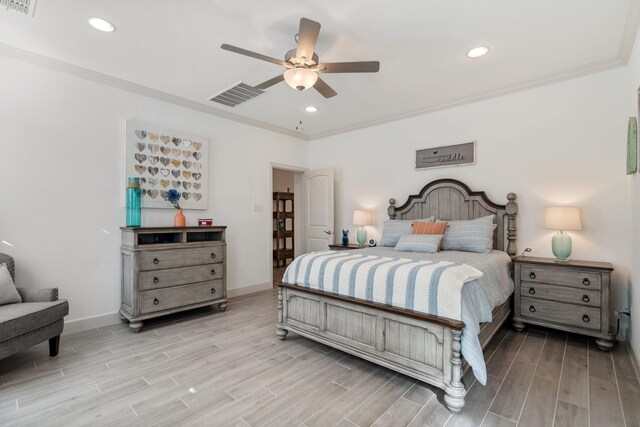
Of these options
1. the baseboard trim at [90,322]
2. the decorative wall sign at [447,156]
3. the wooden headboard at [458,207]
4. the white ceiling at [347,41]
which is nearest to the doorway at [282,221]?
the wooden headboard at [458,207]

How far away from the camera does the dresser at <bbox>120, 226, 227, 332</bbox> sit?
3211 mm

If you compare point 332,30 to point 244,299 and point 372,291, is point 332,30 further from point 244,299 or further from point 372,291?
point 244,299

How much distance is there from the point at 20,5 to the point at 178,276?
262 cm

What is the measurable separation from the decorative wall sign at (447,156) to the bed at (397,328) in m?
0.66

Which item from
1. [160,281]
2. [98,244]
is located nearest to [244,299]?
[160,281]

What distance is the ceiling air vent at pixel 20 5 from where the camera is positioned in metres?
2.06

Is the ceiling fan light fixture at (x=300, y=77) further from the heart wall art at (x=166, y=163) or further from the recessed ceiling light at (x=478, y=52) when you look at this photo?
the heart wall art at (x=166, y=163)

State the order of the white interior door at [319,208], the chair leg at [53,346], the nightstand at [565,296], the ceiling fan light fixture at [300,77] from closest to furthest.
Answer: the ceiling fan light fixture at [300,77], the chair leg at [53,346], the nightstand at [565,296], the white interior door at [319,208]

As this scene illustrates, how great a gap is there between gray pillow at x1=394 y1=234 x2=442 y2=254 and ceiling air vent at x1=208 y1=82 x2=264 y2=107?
8.23ft

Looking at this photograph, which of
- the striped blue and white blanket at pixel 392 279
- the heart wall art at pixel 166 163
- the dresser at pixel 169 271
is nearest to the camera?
the striped blue and white blanket at pixel 392 279

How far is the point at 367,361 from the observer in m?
2.55

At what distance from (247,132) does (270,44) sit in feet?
7.35

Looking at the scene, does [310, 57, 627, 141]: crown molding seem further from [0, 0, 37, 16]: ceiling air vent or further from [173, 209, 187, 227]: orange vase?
[0, 0, 37, 16]: ceiling air vent

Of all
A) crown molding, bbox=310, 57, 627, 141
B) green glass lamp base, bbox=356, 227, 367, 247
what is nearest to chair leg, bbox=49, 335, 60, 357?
green glass lamp base, bbox=356, 227, 367, 247
